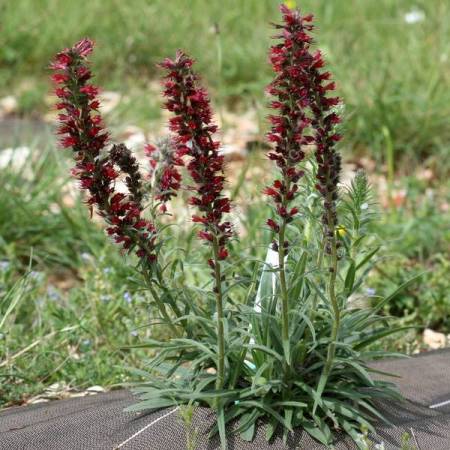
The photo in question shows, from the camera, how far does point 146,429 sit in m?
2.27

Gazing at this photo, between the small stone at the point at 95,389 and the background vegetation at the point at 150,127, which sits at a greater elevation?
the background vegetation at the point at 150,127

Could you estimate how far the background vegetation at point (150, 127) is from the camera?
126 inches

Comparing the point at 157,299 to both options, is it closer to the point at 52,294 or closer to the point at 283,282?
the point at 283,282

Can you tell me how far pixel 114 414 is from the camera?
2340 millimetres

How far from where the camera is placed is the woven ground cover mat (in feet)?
7.27

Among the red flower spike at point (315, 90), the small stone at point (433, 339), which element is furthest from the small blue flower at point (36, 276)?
the red flower spike at point (315, 90)

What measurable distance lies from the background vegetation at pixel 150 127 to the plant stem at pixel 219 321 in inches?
15.1

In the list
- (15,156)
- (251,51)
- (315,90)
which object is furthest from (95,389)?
(251,51)

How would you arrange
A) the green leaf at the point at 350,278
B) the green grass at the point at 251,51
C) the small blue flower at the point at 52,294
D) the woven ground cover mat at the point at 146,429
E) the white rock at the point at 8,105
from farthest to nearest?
the white rock at the point at 8,105, the green grass at the point at 251,51, the small blue flower at the point at 52,294, the green leaf at the point at 350,278, the woven ground cover mat at the point at 146,429

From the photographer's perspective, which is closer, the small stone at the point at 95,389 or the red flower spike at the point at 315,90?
the red flower spike at the point at 315,90

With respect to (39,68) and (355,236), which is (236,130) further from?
(355,236)

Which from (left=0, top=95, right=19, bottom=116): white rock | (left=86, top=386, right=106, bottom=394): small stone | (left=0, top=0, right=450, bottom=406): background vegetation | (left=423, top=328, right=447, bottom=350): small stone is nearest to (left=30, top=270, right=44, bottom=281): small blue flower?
(left=0, top=0, right=450, bottom=406): background vegetation

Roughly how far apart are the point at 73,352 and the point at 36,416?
2.11 feet

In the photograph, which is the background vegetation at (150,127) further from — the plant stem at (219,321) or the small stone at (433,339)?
the plant stem at (219,321)
